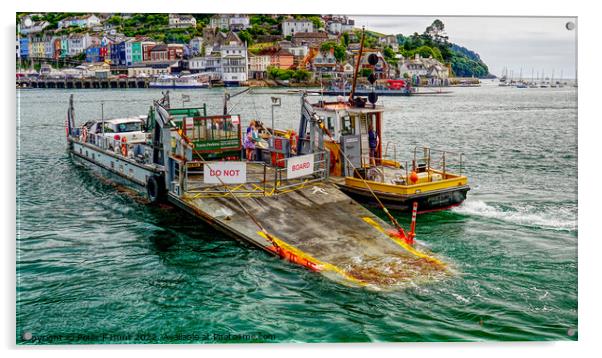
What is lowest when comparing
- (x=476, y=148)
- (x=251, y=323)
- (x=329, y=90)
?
(x=251, y=323)

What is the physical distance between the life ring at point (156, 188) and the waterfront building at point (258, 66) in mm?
5686

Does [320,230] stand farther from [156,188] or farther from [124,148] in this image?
[124,148]

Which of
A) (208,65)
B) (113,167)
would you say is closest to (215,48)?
(208,65)

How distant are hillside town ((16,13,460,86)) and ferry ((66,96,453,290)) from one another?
6.30 ft

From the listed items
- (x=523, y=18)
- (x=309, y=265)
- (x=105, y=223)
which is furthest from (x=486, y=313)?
(x=105, y=223)

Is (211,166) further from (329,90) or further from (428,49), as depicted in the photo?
(329,90)

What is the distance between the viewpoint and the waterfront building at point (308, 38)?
16719 mm

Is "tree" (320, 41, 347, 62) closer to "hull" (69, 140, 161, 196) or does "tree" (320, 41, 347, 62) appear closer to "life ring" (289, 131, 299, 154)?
"life ring" (289, 131, 299, 154)

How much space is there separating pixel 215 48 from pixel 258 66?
581cm

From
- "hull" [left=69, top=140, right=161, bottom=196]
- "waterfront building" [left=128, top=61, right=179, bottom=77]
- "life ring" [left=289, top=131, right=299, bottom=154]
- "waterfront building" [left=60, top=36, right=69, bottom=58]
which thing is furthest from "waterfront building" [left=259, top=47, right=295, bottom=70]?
"waterfront building" [left=60, top=36, right=69, bottom=58]

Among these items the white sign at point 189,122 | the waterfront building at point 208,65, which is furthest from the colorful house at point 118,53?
the waterfront building at point 208,65

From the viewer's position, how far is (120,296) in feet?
45.4

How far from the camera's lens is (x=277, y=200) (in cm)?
1850

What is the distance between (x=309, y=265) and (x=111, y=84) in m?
27.9
